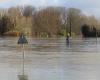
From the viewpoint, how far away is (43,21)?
8806 centimetres

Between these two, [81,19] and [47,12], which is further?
[47,12]

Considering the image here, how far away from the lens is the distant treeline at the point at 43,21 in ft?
268

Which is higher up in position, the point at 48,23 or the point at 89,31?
the point at 48,23

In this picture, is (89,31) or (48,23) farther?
(48,23)

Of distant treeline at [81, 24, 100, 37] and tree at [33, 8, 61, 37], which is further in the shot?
tree at [33, 8, 61, 37]

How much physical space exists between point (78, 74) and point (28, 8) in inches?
3129

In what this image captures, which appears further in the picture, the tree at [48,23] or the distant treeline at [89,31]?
the tree at [48,23]

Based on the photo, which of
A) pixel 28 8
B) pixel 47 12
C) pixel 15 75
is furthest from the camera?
pixel 28 8

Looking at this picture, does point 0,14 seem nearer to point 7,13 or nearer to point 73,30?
point 7,13

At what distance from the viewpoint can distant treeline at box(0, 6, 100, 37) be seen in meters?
81.7

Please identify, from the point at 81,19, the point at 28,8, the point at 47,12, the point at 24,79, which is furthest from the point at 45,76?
the point at 28,8

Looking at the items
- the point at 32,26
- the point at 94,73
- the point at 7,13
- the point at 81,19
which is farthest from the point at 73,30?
the point at 94,73

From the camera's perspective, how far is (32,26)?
8825 cm

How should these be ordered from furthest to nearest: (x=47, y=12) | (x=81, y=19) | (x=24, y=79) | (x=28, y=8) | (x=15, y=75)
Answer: (x=28, y=8)
(x=47, y=12)
(x=81, y=19)
(x=15, y=75)
(x=24, y=79)
